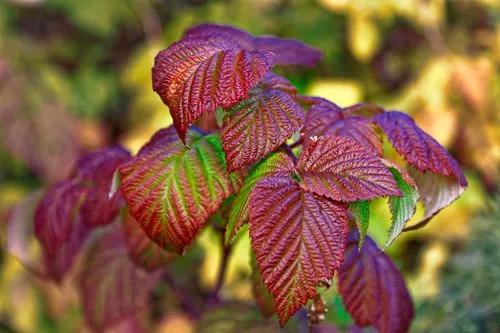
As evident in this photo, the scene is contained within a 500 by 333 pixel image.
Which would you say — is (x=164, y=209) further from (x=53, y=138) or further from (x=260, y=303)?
(x=53, y=138)

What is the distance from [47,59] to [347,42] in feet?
3.40

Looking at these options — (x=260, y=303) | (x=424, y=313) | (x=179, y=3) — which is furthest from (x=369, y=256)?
(x=179, y=3)

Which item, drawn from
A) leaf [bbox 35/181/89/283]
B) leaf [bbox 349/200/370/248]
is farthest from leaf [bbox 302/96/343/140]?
leaf [bbox 35/181/89/283]

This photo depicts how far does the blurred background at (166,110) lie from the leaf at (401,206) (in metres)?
0.92

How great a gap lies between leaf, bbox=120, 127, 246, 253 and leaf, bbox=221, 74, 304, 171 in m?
0.06

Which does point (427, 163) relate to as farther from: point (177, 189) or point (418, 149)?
point (177, 189)

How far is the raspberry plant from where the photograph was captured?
0.73m

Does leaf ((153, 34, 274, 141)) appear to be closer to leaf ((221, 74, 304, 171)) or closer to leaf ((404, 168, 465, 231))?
leaf ((221, 74, 304, 171))

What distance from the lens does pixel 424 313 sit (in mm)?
1414

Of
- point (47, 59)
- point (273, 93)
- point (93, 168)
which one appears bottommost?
point (47, 59)

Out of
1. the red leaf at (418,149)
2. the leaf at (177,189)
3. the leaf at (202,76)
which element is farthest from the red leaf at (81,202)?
the red leaf at (418,149)

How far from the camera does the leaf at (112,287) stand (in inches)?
46.2

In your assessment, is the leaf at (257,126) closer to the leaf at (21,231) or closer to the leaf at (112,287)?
the leaf at (112,287)

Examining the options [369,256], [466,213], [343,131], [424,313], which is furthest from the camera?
[466,213]
